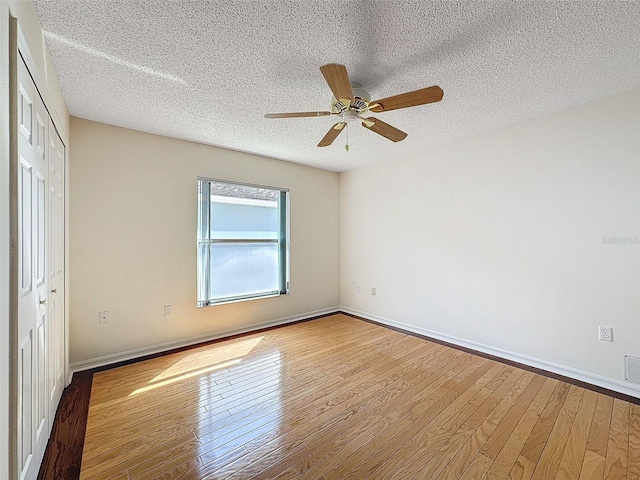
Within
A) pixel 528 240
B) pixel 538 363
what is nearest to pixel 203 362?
pixel 538 363

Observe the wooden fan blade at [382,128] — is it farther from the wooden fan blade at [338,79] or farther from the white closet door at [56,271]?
the white closet door at [56,271]

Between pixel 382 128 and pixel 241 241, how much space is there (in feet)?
7.54

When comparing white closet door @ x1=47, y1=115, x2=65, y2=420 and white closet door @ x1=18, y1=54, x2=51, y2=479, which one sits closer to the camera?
white closet door @ x1=18, y1=54, x2=51, y2=479

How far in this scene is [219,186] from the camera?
11.5ft

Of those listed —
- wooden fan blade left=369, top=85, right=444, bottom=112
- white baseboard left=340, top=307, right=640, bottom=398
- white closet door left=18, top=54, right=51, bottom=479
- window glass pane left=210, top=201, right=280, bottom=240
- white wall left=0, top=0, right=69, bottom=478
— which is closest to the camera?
white wall left=0, top=0, right=69, bottom=478

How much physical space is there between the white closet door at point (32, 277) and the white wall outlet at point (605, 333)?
3762 millimetres

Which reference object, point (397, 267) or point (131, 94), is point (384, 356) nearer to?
point (397, 267)

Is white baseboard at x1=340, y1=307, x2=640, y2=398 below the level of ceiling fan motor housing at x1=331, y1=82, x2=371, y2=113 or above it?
below

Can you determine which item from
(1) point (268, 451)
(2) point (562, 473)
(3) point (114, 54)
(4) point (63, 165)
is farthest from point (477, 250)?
(4) point (63, 165)

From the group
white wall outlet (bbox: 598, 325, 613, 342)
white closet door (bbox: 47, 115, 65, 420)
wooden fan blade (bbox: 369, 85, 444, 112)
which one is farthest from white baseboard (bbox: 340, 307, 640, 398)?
white closet door (bbox: 47, 115, 65, 420)

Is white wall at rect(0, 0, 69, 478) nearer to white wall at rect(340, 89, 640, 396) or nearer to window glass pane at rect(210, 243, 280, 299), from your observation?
window glass pane at rect(210, 243, 280, 299)

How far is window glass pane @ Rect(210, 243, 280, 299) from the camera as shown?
11.5 ft

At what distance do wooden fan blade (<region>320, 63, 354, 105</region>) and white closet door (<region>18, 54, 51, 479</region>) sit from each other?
1354 millimetres

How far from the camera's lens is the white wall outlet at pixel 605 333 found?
2.29m
